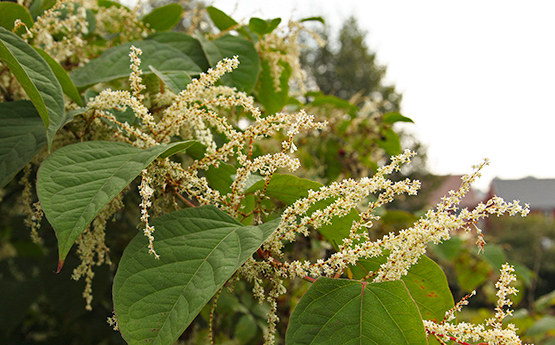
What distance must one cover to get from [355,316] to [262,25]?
0.96 m

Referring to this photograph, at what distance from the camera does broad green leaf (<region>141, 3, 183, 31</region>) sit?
4.24 feet

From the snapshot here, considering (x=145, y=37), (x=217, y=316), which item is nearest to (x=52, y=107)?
(x=145, y=37)

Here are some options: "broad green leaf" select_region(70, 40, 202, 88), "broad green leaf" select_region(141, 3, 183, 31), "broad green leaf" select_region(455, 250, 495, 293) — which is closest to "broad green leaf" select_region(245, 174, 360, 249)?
"broad green leaf" select_region(70, 40, 202, 88)

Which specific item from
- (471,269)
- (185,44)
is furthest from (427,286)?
(471,269)

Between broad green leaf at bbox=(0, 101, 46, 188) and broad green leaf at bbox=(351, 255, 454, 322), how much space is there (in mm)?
632

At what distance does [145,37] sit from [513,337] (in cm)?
116

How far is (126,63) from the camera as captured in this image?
98 centimetres

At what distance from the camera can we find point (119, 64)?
98cm

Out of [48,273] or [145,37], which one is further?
[48,273]

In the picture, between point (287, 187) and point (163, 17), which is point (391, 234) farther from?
point (163, 17)

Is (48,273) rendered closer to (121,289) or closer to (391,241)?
(121,289)

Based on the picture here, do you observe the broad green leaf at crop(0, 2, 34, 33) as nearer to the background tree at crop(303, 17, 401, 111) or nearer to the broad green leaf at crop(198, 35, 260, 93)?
the broad green leaf at crop(198, 35, 260, 93)

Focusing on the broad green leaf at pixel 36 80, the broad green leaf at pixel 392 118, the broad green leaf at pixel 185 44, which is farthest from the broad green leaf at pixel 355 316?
the broad green leaf at pixel 392 118

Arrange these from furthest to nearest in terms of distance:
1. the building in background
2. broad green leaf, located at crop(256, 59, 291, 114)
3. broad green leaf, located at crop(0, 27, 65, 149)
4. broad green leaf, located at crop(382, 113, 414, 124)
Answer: the building in background → broad green leaf, located at crop(382, 113, 414, 124) → broad green leaf, located at crop(256, 59, 291, 114) → broad green leaf, located at crop(0, 27, 65, 149)
